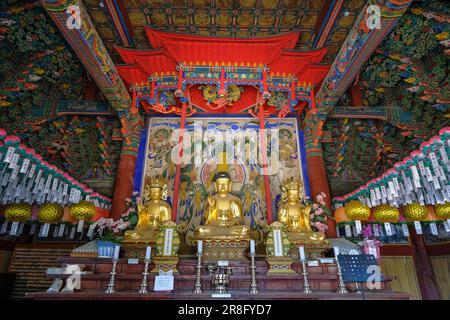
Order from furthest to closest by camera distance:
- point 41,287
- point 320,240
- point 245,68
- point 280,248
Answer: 1. point 41,287
2. point 245,68
3. point 320,240
4. point 280,248

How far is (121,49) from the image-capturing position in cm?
565

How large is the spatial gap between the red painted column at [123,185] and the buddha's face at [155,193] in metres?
0.99

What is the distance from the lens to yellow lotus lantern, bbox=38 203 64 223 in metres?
5.71

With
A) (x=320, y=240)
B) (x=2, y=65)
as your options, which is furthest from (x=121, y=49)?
(x=320, y=240)

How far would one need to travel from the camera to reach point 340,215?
20.5 ft

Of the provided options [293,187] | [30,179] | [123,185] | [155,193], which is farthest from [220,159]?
[30,179]

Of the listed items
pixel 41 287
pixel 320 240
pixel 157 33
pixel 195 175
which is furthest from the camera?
pixel 41 287

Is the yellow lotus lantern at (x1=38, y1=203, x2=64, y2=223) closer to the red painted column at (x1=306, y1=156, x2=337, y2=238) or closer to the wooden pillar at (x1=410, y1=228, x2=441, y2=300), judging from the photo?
the red painted column at (x1=306, y1=156, x2=337, y2=238)

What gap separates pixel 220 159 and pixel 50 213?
12.7 feet

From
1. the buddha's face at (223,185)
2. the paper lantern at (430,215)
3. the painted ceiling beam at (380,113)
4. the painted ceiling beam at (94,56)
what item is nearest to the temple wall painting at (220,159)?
the painted ceiling beam at (94,56)

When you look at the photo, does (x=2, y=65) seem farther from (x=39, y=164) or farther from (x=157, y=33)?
(x=157, y=33)

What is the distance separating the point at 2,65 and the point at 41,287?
5901 mm

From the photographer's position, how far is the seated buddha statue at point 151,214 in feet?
15.4

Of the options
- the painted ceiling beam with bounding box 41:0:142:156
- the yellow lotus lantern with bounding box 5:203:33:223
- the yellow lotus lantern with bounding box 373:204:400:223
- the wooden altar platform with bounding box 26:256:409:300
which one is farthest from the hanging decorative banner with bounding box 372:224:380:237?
the yellow lotus lantern with bounding box 5:203:33:223
